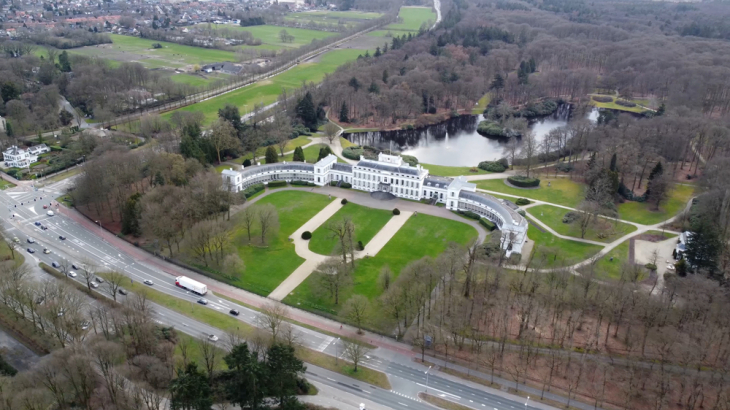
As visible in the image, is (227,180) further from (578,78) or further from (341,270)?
(578,78)

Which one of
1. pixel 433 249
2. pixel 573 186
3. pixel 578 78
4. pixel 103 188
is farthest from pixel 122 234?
pixel 578 78

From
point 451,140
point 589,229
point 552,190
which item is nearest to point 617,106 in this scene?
point 451,140

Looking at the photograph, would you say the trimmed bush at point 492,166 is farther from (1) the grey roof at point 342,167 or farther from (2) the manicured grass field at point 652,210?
(1) the grey roof at point 342,167

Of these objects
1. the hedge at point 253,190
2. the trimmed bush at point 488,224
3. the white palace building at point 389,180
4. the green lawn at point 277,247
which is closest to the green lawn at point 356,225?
the green lawn at point 277,247

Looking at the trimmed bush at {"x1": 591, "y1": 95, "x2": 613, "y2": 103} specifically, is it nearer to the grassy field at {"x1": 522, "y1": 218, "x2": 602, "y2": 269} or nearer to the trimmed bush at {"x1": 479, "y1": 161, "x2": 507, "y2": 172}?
the trimmed bush at {"x1": 479, "y1": 161, "x2": 507, "y2": 172}

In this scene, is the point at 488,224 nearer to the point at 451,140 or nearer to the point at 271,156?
the point at 271,156

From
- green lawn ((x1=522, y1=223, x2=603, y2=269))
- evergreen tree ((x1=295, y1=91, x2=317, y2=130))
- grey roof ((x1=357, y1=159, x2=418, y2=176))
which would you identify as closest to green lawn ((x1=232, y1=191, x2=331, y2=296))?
grey roof ((x1=357, y1=159, x2=418, y2=176))
